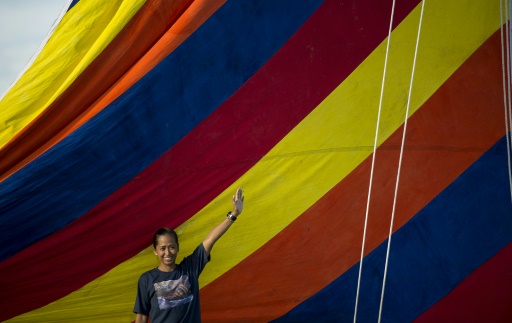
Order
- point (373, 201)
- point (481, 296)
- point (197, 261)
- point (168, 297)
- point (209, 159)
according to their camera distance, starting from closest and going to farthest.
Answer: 1. point (168, 297)
2. point (197, 261)
3. point (209, 159)
4. point (373, 201)
5. point (481, 296)

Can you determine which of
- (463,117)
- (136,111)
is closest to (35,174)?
(136,111)

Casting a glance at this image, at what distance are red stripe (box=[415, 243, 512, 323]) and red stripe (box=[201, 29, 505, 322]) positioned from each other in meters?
0.52

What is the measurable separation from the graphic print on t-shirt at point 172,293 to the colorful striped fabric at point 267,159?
44cm

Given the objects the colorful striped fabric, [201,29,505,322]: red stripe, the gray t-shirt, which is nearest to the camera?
the gray t-shirt

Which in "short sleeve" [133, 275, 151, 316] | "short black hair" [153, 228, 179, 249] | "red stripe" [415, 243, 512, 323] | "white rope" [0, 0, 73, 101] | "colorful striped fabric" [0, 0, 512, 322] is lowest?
"short sleeve" [133, 275, 151, 316]

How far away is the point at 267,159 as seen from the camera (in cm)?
438

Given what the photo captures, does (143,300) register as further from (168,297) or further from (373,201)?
(373,201)

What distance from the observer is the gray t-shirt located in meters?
3.81

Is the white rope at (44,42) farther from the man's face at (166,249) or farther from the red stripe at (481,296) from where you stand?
the red stripe at (481,296)

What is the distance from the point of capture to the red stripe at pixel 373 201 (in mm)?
4473

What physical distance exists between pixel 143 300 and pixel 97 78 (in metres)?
1.07

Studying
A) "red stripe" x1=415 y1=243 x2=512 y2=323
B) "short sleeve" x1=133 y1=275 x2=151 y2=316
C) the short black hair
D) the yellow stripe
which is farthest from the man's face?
"red stripe" x1=415 y1=243 x2=512 y2=323

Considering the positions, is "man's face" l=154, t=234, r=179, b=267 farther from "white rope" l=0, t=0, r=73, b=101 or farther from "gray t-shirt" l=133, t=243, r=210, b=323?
"white rope" l=0, t=0, r=73, b=101

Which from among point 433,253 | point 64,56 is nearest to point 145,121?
point 64,56
